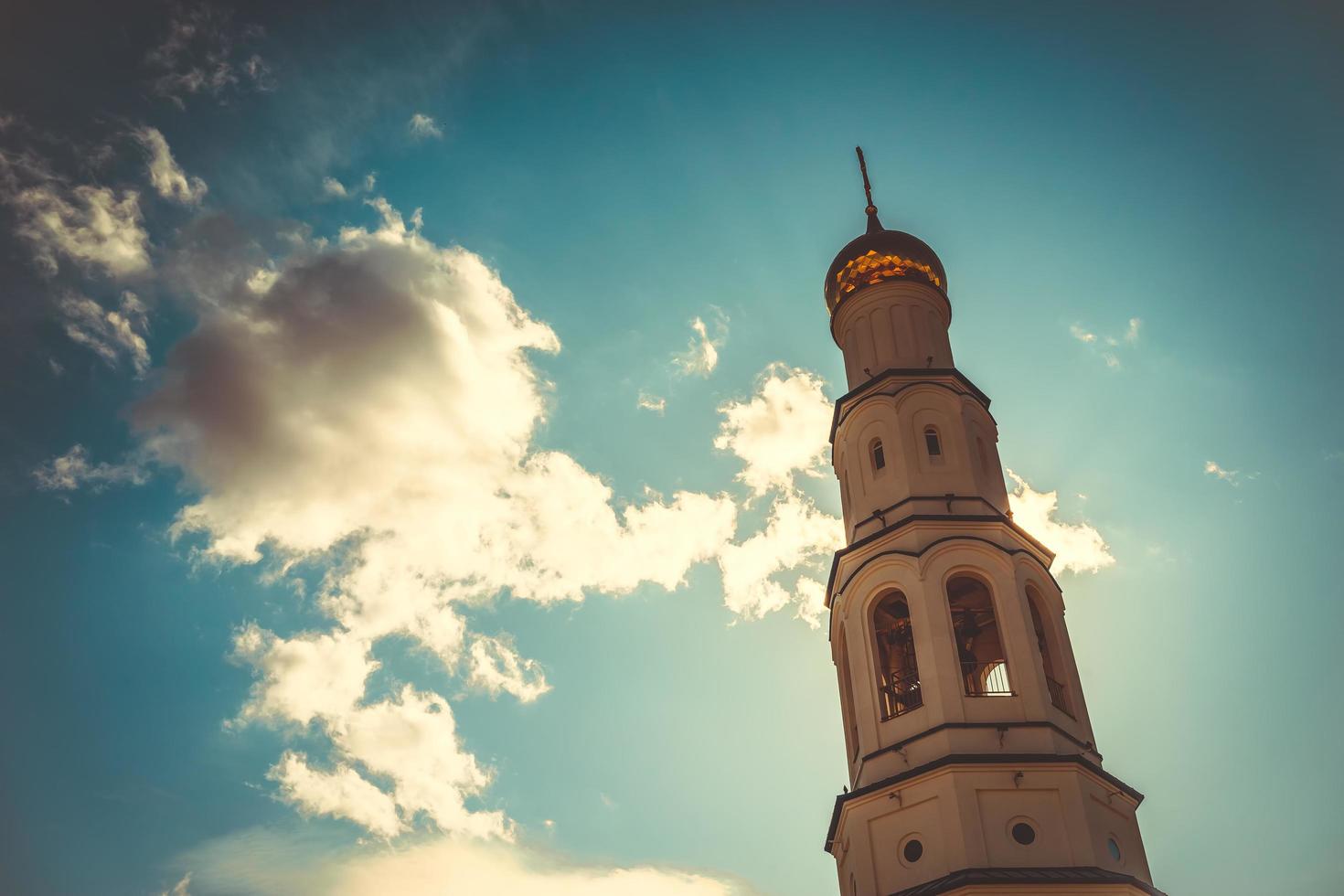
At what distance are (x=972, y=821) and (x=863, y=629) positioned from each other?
4486 mm

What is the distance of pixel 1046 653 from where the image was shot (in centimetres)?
2220

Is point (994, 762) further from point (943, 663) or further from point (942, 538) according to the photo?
point (942, 538)

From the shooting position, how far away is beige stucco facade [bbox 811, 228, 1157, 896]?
19031mm

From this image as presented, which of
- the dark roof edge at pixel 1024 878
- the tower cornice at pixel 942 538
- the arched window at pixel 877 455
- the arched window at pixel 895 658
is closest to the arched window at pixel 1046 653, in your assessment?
the tower cornice at pixel 942 538

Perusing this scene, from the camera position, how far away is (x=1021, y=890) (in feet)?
58.7

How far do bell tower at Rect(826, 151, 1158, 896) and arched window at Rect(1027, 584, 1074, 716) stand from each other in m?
0.04

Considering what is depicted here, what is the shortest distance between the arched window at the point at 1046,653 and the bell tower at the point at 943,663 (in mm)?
36

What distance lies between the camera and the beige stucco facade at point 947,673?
62.4 feet

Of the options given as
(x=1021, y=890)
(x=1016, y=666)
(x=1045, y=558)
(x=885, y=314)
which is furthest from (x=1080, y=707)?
(x=885, y=314)

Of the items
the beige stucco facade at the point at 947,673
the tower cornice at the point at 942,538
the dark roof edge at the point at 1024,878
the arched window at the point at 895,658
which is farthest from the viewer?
the tower cornice at the point at 942,538

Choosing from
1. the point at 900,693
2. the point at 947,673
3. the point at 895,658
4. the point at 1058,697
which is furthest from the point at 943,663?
the point at 1058,697

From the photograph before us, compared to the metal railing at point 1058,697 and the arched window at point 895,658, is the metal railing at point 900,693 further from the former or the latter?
the metal railing at point 1058,697

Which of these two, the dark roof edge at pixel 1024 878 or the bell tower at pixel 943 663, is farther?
the bell tower at pixel 943 663

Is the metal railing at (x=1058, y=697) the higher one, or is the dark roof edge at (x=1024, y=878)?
the metal railing at (x=1058, y=697)
